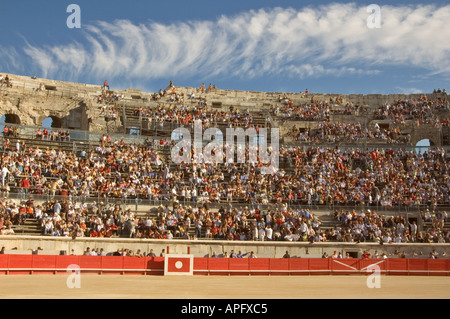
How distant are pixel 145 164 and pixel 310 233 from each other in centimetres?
1090

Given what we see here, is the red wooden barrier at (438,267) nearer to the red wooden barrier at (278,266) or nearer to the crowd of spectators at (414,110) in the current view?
the red wooden barrier at (278,266)

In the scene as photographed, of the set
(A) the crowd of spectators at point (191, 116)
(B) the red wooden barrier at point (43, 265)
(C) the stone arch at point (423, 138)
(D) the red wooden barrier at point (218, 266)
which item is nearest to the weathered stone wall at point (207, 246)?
(D) the red wooden barrier at point (218, 266)

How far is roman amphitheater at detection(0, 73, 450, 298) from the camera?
28.0 m

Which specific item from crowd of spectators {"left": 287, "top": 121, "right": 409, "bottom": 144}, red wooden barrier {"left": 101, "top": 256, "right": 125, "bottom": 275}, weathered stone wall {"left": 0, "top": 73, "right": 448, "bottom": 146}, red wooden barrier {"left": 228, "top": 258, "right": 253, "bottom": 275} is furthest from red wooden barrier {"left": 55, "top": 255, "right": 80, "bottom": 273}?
crowd of spectators {"left": 287, "top": 121, "right": 409, "bottom": 144}

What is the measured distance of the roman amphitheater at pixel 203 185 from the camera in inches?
1101

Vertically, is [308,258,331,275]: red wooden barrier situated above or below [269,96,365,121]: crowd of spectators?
below

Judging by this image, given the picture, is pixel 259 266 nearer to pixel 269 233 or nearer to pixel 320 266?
pixel 269 233

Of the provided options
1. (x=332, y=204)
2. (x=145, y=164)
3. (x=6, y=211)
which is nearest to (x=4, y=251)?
(x=6, y=211)

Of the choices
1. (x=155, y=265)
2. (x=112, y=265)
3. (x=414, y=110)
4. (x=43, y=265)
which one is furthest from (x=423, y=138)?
(x=43, y=265)

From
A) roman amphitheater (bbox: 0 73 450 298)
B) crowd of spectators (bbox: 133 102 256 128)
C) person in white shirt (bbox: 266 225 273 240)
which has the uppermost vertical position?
crowd of spectators (bbox: 133 102 256 128)

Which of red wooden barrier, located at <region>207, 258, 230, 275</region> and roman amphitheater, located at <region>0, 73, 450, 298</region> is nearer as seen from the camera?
red wooden barrier, located at <region>207, 258, 230, 275</region>

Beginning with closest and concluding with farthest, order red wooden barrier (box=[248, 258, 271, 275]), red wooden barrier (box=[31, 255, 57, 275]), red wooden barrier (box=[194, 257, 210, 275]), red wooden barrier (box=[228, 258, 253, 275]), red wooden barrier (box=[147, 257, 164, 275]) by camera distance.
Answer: red wooden barrier (box=[31, 255, 57, 275]), red wooden barrier (box=[147, 257, 164, 275]), red wooden barrier (box=[194, 257, 210, 275]), red wooden barrier (box=[228, 258, 253, 275]), red wooden barrier (box=[248, 258, 271, 275])

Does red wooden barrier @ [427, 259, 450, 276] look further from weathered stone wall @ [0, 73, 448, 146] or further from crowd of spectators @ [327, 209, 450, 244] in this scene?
weathered stone wall @ [0, 73, 448, 146]

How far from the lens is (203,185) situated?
32625mm
